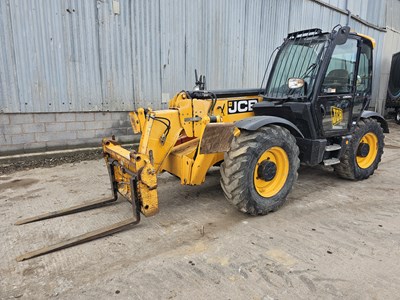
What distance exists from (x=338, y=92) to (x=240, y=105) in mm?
1486

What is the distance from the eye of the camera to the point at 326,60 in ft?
13.4

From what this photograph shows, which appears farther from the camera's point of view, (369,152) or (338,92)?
(369,152)

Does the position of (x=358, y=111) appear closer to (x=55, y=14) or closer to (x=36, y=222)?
(x=36, y=222)

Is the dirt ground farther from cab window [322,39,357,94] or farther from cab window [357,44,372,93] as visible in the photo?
cab window [357,44,372,93]

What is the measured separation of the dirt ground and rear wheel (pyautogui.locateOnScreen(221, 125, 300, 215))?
0.26 metres

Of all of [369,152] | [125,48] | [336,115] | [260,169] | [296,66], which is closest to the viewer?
[260,169]

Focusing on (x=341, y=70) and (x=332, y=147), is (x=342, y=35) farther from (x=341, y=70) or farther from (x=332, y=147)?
(x=332, y=147)

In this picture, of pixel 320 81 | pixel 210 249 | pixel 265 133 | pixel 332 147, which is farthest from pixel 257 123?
pixel 332 147

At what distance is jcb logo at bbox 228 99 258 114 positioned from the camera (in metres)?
4.28

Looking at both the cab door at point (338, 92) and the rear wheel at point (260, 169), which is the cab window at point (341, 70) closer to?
the cab door at point (338, 92)

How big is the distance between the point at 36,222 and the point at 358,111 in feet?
16.4

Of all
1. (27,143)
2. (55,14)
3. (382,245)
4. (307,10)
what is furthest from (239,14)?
(382,245)

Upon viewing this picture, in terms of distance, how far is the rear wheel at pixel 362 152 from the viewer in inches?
193

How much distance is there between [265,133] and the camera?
3619 mm
